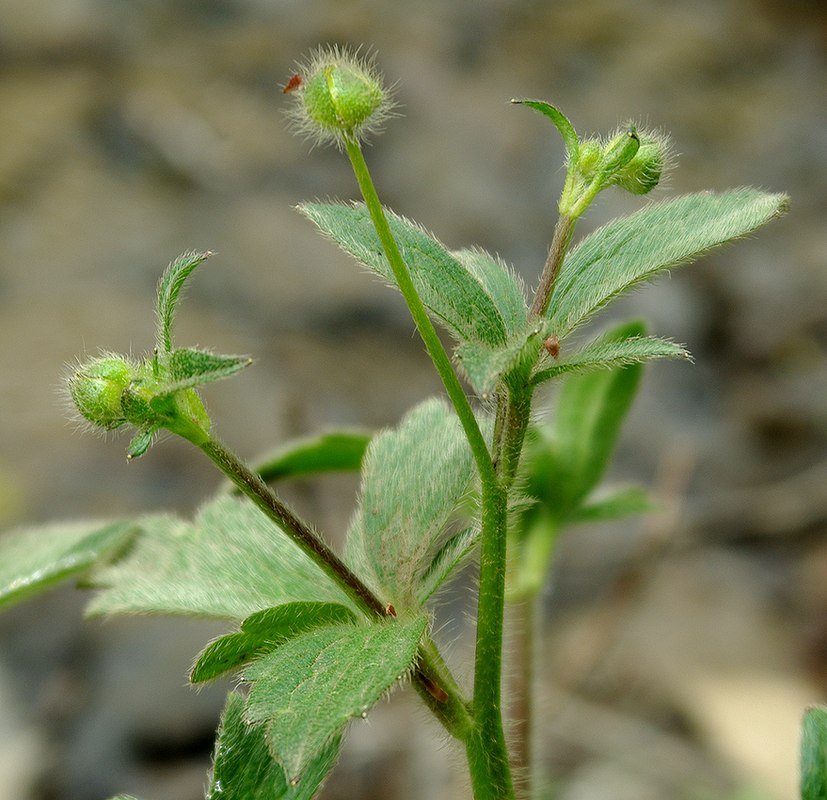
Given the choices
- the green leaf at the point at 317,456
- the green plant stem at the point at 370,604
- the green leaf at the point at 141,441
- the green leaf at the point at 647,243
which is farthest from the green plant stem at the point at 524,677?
the green leaf at the point at 141,441

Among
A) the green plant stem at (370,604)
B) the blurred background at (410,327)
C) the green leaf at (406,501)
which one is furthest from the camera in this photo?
the blurred background at (410,327)

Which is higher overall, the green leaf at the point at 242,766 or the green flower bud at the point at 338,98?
the green flower bud at the point at 338,98

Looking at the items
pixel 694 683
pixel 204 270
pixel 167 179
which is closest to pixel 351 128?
pixel 694 683

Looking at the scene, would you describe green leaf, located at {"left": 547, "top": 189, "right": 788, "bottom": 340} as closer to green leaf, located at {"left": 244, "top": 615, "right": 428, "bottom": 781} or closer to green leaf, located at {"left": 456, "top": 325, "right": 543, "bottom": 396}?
green leaf, located at {"left": 456, "top": 325, "right": 543, "bottom": 396}

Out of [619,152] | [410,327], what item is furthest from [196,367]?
[410,327]

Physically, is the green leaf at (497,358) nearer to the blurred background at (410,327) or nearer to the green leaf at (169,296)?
the green leaf at (169,296)

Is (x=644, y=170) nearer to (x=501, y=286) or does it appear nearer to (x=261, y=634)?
(x=501, y=286)
